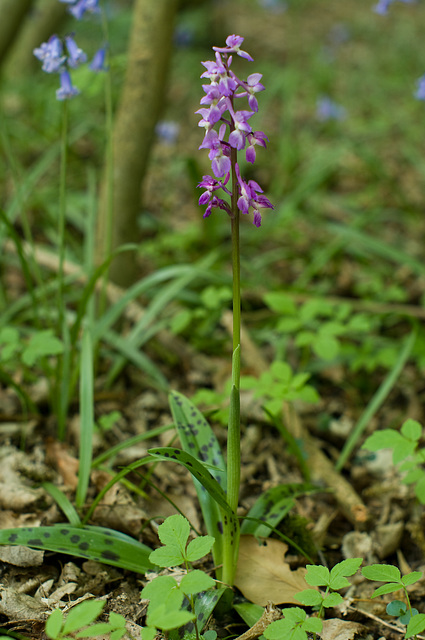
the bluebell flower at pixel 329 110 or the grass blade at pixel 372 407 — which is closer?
the grass blade at pixel 372 407

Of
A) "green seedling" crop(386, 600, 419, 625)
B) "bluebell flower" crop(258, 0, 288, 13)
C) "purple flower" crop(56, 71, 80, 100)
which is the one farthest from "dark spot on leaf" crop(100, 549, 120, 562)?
"bluebell flower" crop(258, 0, 288, 13)

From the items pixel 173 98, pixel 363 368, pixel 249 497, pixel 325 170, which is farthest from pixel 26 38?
pixel 249 497

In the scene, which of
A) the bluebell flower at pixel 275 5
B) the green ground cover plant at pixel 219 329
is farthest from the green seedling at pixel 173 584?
the bluebell flower at pixel 275 5

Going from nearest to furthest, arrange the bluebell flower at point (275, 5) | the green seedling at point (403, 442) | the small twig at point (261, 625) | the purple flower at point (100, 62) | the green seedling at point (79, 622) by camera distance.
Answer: the green seedling at point (79, 622)
the small twig at point (261, 625)
the green seedling at point (403, 442)
the purple flower at point (100, 62)
the bluebell flower at point (275, 5)

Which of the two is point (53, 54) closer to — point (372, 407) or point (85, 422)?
point (85, 422)

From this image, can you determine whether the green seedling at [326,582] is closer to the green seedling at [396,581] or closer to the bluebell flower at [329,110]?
the green seedling at [396,581]

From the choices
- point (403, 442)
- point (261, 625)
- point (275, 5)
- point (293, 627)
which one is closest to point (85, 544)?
point (261, 625)
